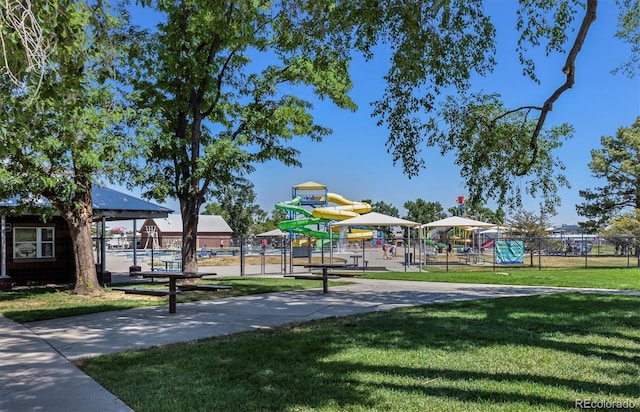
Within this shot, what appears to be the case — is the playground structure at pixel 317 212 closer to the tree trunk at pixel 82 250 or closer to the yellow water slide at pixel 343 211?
the yellow water slide at pixel 343 211

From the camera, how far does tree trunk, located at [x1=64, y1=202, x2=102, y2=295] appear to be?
13891mm

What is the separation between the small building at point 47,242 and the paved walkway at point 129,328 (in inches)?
327

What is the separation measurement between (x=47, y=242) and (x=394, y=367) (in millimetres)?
17205

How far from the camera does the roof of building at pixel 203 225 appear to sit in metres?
77.4

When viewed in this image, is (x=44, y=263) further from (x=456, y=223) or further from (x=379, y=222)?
(x=456, y=223)

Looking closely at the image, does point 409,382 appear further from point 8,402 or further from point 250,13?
point 250,13

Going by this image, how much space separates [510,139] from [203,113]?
10416 mm

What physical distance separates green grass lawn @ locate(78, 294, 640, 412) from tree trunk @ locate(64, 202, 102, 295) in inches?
314

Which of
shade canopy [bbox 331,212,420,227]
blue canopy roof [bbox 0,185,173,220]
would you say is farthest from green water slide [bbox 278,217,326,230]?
blue canopy roof [bbox 0,185,173,220]

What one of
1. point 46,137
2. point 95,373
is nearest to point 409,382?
point 95,373

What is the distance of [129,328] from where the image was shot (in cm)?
860

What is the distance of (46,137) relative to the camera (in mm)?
11266

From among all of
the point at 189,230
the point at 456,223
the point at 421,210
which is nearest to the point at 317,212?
the point at 456,223

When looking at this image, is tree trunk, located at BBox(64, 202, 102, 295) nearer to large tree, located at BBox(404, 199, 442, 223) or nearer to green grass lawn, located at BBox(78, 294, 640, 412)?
green grass lawn, located at BBox(78, 294, 640, 412)
